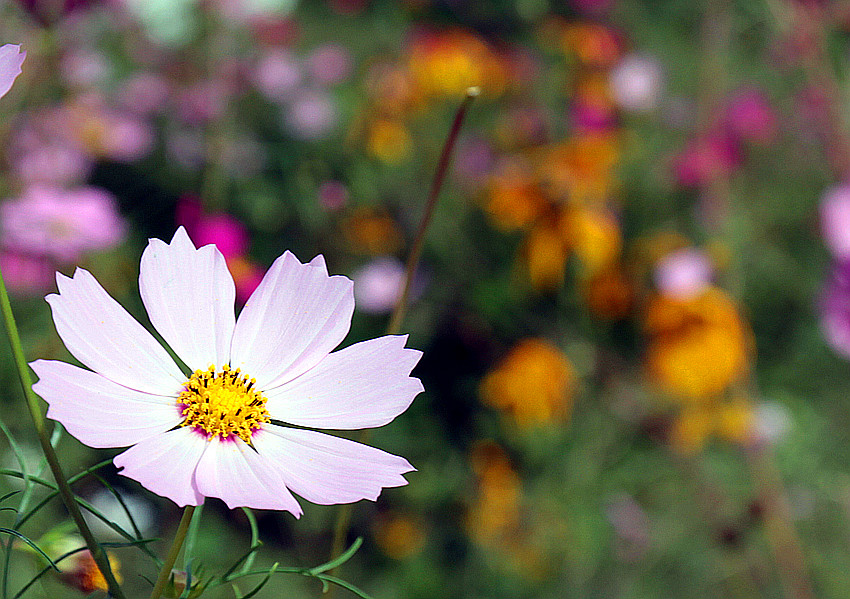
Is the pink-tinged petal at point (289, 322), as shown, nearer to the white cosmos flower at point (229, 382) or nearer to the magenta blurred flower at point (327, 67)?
the white cosmos flower at point (229, 382)

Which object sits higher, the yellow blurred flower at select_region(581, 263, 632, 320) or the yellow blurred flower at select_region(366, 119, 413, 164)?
the yellow blurred flower at select_region(366, 119, 413, 164)

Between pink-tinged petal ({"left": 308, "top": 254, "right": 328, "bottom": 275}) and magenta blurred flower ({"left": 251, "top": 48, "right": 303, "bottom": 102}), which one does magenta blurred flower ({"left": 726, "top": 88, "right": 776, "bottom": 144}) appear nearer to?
magenta blurred flower ({"left": 251, "top": 48, "right": 303, "bottom": 102})

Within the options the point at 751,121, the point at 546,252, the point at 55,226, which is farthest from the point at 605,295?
the point at 55,226

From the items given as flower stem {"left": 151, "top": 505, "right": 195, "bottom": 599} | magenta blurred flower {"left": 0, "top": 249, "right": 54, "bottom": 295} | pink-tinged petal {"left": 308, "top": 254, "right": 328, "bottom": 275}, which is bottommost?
magenta blurred flower {"left": 0, "top": 249, "right": 54, "bottom": 295}

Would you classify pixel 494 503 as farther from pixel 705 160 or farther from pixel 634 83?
pixel 634 83

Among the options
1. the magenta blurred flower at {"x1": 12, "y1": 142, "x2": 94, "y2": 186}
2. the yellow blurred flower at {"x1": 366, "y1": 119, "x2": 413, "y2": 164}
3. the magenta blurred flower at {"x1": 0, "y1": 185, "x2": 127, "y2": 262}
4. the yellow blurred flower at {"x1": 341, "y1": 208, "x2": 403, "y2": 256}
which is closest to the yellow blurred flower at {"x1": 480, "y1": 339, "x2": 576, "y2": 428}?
the yellow blurred flower at {"x1": 341, "y1": 208, "x2": 403, "y2": 256}

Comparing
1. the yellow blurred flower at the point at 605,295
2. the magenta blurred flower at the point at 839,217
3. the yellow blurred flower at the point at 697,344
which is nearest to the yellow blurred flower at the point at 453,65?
the yellow blurred flower at the point at 605,295
